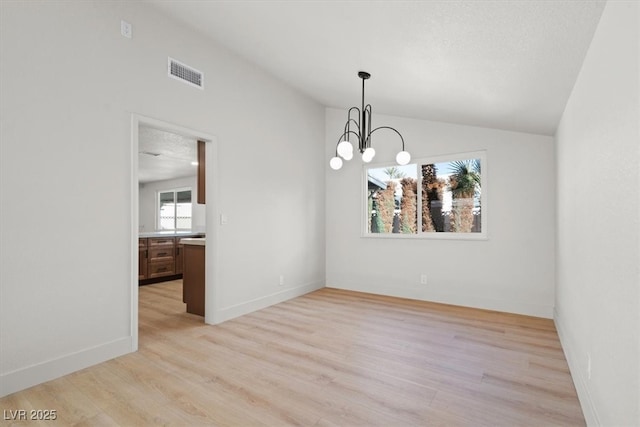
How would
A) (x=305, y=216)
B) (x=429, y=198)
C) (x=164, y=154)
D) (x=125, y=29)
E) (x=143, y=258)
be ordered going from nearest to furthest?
(x=125, y=29)
(x=429, y=198)
(x=305, y=216)
(x=143, y=258)
(x=164, y=154)

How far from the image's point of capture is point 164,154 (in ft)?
22.2

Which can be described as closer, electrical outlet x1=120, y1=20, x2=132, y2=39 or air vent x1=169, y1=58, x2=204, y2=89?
electrical outlet x1=120, y1=20, x2=132, y2=39

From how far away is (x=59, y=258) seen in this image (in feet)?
8.27

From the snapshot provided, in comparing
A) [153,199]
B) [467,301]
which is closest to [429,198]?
[467,301]

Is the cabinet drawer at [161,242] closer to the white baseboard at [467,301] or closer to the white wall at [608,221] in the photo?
the white baseboard at [467,301]

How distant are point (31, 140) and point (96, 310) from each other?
1.42 m

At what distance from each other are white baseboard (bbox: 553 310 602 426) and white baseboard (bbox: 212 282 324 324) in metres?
3.30

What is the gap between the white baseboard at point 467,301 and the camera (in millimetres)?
4008

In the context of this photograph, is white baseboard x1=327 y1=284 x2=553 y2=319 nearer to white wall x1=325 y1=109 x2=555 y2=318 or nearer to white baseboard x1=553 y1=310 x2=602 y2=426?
white wall x1=325 y1=109 x2=555 y2=318

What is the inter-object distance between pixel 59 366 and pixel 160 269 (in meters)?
4.01

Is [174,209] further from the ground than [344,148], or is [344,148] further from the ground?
[344,148]

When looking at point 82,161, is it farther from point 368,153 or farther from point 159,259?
point 159,259

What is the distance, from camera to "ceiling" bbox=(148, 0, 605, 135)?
186 cm

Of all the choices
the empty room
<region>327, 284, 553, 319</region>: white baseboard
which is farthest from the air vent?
<region>327, 284, 553, 319</region>: white baseboard
